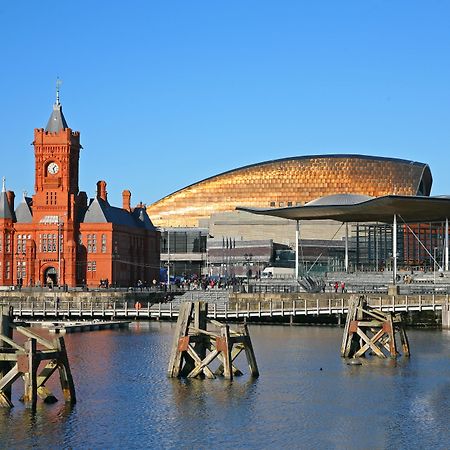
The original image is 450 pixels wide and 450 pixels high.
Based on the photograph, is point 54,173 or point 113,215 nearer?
point 54,173

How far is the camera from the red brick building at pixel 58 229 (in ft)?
366

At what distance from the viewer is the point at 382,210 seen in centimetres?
9850

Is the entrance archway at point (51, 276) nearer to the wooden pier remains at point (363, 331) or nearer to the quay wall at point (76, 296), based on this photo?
the quay wall at point (76, 296)

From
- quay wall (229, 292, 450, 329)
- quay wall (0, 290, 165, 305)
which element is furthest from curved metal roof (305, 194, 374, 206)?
quay wall (0, 290, 165, 305)

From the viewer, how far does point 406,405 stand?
41.6m

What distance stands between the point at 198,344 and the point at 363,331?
14591mm

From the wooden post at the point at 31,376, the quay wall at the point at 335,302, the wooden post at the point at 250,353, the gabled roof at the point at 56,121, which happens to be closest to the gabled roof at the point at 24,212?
the gabled roof at the point at 56,121

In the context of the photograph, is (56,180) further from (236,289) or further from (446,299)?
(446,299)

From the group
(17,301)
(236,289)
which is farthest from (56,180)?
(236,289)

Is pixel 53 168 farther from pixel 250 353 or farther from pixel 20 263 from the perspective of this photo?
pixel 250 353

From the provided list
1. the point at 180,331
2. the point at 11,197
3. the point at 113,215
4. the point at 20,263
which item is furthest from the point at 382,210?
the point at 180,331

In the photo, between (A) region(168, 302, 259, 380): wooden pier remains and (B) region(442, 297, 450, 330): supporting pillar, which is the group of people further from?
(A) region(168, 302, 259, 380): wooden pier remains

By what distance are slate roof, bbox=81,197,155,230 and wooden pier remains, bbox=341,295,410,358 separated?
193 feet

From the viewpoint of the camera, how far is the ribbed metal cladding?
17062 cm
